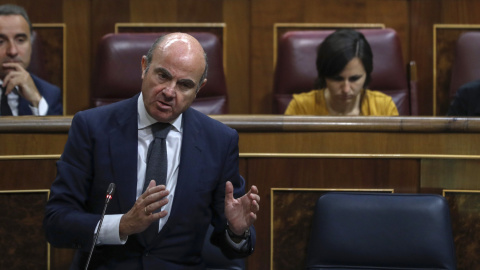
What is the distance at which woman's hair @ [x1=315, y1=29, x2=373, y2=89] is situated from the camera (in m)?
1.22

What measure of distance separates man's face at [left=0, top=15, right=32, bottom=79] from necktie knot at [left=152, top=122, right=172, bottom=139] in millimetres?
571

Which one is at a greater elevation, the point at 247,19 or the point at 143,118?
the point at 247,19

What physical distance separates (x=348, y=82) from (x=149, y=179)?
1.85 ft

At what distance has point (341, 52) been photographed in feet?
4.01

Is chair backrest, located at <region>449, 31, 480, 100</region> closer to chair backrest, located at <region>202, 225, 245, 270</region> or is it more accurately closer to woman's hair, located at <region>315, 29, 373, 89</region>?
woman's hair, located at <region>315, 29, 373, 89</region>

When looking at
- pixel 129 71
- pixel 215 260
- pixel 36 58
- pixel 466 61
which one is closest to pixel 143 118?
pixel 215 260

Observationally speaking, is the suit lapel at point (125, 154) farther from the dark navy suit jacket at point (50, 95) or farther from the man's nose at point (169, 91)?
the dark navy suit jacket at point (50, 95)

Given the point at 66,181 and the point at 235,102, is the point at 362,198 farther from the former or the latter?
the point at 235,102

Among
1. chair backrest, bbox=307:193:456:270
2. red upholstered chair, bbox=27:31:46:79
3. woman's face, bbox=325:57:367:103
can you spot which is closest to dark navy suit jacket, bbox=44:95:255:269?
chair backrest, bbox=307:193:456:270

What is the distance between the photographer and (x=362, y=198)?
34.7 inches

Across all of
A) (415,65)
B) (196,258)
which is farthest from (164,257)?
(415,65)

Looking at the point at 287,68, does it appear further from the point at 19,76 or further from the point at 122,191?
the point at 122,191

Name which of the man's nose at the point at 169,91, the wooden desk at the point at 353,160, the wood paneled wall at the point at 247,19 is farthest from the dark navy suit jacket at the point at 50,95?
the man's nose at the point at 169,91

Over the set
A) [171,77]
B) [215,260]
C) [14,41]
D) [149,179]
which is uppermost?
[14,41]
